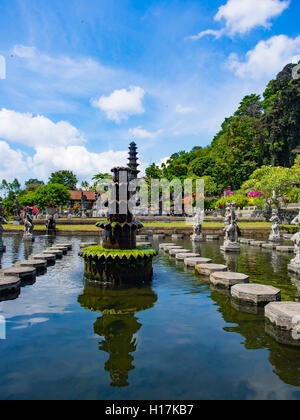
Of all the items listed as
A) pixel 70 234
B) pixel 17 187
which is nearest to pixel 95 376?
pixel 70 234

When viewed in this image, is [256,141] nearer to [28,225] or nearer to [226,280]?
[28,225]

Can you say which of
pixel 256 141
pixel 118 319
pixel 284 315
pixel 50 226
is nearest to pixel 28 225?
pixel 50 226

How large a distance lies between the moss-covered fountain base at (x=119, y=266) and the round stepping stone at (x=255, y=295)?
267cm

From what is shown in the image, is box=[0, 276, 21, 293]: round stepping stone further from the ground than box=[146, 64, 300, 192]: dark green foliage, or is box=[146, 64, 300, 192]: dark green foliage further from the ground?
box=[146, 64, 300, 192]: dark green foliage

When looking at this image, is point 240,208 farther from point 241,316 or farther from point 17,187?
Answer: point 17,187

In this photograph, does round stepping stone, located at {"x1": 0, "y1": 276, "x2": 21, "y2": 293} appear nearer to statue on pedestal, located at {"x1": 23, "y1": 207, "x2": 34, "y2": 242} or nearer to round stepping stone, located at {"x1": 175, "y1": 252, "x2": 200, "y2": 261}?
round stepping stone, located at {"x1": 175, "y1": 252, "x2": 200, "y2": 261}

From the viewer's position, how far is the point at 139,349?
4.12 m

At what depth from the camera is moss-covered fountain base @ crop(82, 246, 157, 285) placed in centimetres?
774

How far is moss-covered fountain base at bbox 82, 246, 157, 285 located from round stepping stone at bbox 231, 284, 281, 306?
2.67 m

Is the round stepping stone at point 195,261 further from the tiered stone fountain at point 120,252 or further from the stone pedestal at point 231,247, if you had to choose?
the stone pedestal at point 231,247

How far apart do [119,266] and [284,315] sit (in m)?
4.36

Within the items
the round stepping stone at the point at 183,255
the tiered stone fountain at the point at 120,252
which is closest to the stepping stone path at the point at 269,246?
the round stepping stone at the point at 183,255

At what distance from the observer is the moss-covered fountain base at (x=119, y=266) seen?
25.4 feet

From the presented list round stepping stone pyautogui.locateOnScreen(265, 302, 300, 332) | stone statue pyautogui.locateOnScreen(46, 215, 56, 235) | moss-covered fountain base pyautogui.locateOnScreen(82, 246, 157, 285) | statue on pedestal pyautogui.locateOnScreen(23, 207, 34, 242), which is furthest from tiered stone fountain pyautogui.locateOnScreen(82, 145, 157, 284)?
stone statue pyautogui.locateOnScreen(46, 215, 56, 235)
